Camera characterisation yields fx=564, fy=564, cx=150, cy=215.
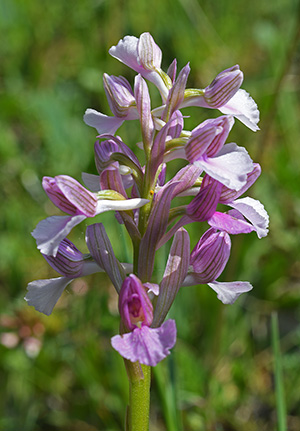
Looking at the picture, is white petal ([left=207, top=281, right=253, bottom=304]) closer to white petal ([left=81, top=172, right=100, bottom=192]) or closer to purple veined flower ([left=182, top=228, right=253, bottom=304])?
purple veined flower ([left=182, top=228, right=253, bottom=304])

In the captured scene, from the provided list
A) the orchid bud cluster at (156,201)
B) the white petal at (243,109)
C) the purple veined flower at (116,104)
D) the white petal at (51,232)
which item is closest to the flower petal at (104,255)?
the orchid bud cluster at (156,201)

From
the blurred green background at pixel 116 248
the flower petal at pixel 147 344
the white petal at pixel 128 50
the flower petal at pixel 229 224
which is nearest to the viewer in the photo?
the flower petal at pixel 147 344

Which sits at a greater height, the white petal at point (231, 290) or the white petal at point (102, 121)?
the white petal at point (102, 121)

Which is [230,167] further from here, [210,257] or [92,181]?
[92,181]

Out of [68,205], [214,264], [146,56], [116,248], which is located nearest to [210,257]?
[214,264]

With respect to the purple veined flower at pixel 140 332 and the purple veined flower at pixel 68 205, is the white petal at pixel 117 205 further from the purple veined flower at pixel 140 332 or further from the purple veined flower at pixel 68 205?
the purple veined flower at pixel 140 332

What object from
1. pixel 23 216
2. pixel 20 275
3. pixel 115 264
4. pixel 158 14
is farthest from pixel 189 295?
pixel 158 14
